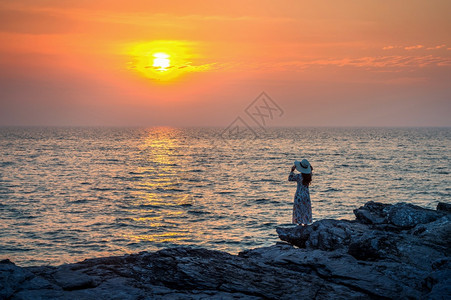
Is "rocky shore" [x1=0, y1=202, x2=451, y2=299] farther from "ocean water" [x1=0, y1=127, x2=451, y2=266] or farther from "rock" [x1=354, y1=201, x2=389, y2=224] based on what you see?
"ocean water" [x1=0, y1=127, x2=451, y2=266]

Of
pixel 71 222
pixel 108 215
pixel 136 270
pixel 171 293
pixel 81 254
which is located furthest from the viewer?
pixel 108 215

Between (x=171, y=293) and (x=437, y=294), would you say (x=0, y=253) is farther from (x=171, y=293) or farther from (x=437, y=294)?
(x=437, y=294)

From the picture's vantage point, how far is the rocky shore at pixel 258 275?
7.28m

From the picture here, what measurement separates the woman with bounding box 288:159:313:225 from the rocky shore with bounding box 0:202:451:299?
3756 mm

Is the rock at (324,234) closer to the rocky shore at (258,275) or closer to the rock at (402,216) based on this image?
the rocky shore at (258,275)

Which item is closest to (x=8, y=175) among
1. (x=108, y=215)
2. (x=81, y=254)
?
(x=108, y=215)

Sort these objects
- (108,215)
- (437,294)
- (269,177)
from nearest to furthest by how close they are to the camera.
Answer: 1. (437,294)
2. (108,215)
3. (269,177)

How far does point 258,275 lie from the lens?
27.7 ft

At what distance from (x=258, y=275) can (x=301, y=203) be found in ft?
21.4

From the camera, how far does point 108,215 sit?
89.1 ft

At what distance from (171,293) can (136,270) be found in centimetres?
A: 121

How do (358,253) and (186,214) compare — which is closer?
(358,253)

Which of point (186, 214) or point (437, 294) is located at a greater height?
point (437, 294)

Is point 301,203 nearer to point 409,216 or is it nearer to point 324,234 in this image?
point 324,234
